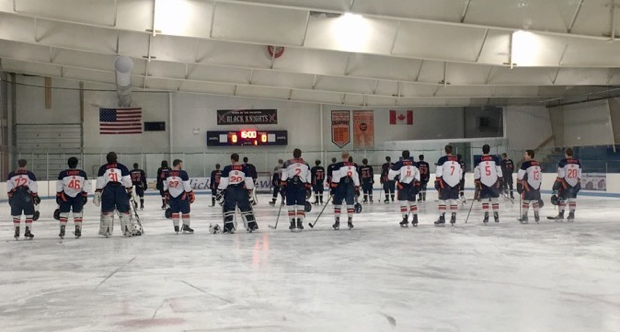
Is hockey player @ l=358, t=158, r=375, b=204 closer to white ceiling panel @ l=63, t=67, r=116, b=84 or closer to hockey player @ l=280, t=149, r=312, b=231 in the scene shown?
hockey player @ l=280, t=149, r=312, b=231

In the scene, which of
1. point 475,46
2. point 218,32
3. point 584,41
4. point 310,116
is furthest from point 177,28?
point 310,116

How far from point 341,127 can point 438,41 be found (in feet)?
53.1

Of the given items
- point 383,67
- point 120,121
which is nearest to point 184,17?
point 383,67

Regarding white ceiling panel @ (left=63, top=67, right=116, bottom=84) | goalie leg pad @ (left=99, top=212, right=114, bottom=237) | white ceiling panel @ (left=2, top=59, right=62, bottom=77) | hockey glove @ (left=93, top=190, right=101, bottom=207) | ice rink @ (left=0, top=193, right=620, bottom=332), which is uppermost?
white ceiling panel @ (left=2, top=59, right=62, bottom=77)

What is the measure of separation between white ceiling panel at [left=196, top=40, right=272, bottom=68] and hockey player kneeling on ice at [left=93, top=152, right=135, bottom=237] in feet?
37.0

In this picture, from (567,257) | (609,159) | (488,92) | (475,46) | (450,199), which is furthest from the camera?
(488,92)

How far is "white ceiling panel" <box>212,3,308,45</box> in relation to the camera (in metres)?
18.2

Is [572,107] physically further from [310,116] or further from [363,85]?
[310,116]

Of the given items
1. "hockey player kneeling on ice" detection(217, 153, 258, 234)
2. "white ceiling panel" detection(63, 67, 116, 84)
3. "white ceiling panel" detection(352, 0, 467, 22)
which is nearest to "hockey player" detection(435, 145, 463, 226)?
"hockey player kneeling on ice" detection(217, 153, 258, 234)

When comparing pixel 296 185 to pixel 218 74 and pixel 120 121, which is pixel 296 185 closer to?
pixel 218 74

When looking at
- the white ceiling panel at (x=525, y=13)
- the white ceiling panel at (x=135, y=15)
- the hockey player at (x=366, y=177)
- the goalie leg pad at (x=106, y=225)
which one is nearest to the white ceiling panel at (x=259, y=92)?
the hockey player at (x=366, y=177)

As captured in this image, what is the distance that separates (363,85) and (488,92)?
17.2 feet

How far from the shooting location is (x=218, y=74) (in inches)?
1088

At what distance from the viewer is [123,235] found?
12703mm
